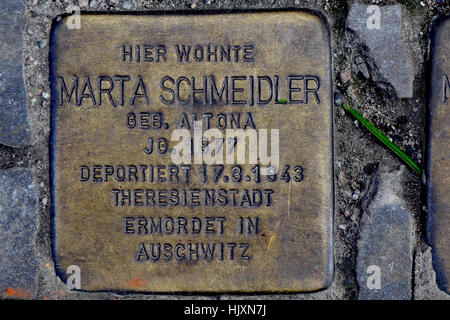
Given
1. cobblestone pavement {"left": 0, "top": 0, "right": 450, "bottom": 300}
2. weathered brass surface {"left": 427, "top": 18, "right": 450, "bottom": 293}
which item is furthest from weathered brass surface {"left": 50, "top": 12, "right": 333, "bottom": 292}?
weathered brass surface {"left": 427, "top": 18, "right": 450, "bottom": 293}

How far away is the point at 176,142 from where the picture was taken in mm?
1078

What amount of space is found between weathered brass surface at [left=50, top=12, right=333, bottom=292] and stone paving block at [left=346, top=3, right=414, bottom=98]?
11cm

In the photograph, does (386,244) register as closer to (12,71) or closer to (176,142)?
(176,142)

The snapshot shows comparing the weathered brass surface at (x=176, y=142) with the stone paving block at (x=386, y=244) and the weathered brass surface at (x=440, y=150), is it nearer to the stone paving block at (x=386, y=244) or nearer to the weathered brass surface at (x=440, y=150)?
the stone paving block at (x=386, y=244)

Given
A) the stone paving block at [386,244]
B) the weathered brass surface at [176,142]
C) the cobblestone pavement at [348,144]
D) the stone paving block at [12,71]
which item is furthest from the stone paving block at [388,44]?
the stone paving block at [12,71]

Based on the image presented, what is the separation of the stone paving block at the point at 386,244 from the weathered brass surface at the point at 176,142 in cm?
10

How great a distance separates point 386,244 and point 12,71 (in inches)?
41.2

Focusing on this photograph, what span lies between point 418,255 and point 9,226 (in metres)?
1.05

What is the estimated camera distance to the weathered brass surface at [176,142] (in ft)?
3.53

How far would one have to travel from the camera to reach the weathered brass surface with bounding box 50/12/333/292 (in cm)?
108

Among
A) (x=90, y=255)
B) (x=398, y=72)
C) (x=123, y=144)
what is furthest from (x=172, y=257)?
(x=398, y=72)

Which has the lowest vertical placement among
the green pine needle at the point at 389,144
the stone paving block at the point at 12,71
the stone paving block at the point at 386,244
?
the stone paving block at the point at 386,244

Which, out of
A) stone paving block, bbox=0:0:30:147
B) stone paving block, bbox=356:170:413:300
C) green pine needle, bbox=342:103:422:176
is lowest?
stone paving block, bbox=356:170:413:300

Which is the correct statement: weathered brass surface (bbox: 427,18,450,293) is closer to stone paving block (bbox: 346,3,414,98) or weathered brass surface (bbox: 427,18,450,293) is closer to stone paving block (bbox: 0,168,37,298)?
stone paving block (bbox: 346,3,414,98)
